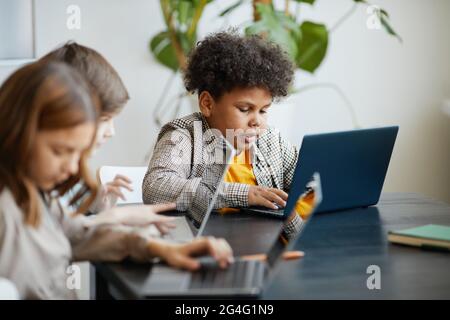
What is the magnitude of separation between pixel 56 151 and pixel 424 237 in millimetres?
790

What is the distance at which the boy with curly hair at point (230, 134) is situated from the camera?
6.55 ft

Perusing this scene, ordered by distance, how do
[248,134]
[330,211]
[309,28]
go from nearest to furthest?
[330,211] → [248,134] → [309,28]

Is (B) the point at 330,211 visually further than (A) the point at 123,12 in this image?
No

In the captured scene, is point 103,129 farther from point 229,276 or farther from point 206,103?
point 206,103

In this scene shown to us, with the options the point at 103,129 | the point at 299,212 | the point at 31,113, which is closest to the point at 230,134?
the point at 299,212

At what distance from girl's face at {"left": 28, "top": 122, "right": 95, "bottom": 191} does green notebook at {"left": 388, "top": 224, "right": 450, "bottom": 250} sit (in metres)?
0.72

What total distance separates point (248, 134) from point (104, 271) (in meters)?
0.80

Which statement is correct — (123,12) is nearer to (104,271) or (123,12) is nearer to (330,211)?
(330,211)

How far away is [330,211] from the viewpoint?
2010mm

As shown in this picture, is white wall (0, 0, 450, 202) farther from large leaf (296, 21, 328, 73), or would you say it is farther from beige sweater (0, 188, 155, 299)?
beige sweater (0, 188, 155, 299)

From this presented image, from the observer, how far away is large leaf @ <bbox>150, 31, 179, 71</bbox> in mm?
3480

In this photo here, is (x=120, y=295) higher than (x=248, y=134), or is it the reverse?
(x=248, y=134)
